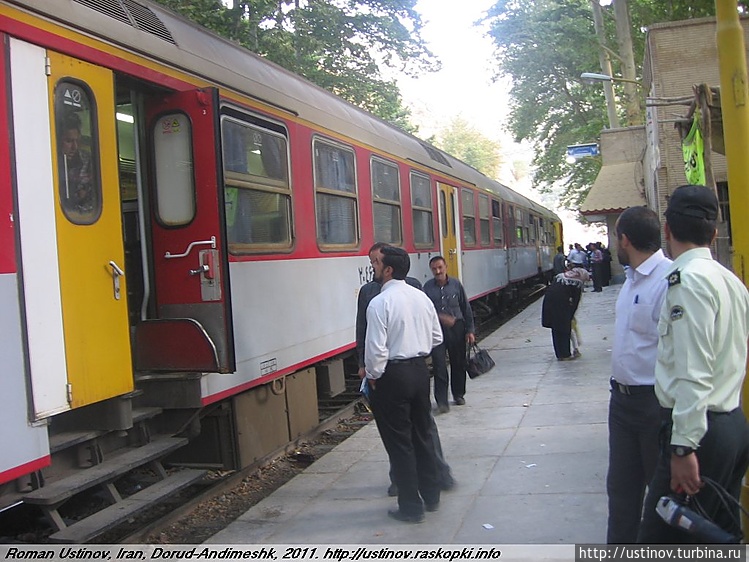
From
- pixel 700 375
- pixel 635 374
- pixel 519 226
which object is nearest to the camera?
pixel 700 375

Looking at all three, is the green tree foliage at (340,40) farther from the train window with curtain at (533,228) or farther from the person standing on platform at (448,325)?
the person standing on platform at (448,325)

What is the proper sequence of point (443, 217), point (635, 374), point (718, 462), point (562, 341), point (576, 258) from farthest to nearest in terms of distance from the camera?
1. point (576, 258)
2. point (443, 217)
3. point (562, 341)
4. point (635, 374)
5. point (718, 462)

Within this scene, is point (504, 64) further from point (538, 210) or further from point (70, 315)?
point (70, 315)

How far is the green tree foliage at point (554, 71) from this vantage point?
96.9ft

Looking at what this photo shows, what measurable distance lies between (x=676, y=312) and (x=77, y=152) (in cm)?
327

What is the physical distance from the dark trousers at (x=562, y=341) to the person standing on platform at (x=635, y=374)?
23.4ft

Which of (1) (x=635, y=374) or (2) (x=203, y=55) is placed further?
(2) (x=203, y=55)

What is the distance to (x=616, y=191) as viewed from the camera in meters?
24.8

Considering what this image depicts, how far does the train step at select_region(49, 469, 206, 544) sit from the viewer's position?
3811 mm

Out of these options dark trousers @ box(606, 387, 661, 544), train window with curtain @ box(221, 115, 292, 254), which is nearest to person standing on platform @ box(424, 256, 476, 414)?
train window with curtain @ box(221, 115, 292, 254)

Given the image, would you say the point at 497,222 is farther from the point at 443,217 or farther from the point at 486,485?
the point at 486,485

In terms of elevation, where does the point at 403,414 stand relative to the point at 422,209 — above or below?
below

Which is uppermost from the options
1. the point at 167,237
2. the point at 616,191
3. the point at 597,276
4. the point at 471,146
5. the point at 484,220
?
the point at 471,146

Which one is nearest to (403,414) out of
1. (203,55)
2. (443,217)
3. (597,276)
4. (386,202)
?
(203,55)
